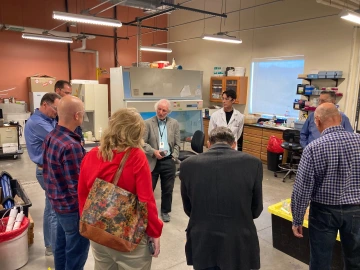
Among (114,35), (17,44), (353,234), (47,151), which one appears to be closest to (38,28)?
(17,44)

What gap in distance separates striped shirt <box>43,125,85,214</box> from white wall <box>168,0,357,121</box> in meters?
5.58

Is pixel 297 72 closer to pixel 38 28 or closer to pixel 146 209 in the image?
pixel 146 209

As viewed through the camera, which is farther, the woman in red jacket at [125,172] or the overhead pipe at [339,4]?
the overhead pipe at [339,4]

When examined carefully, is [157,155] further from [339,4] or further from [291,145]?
[339,4]

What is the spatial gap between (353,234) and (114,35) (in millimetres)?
9299

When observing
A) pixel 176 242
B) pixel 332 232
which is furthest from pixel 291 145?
pixel 332 232

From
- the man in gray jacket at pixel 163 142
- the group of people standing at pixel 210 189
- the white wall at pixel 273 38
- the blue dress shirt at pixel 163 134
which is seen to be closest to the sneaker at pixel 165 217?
the man in gray jacket at pixel 163 142

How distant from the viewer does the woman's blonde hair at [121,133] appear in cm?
146

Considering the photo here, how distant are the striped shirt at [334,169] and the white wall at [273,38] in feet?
14.8

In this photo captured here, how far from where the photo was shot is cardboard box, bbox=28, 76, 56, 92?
7.87m

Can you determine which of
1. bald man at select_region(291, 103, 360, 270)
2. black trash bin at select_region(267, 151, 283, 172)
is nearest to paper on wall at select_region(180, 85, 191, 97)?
black trash bin at select_region(267, 151, 283, 172)

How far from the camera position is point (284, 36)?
6.74 metres

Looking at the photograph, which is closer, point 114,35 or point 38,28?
point 38,28

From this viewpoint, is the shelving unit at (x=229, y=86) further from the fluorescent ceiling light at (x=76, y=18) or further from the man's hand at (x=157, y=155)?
the man's hand at (x=157, y=155)
